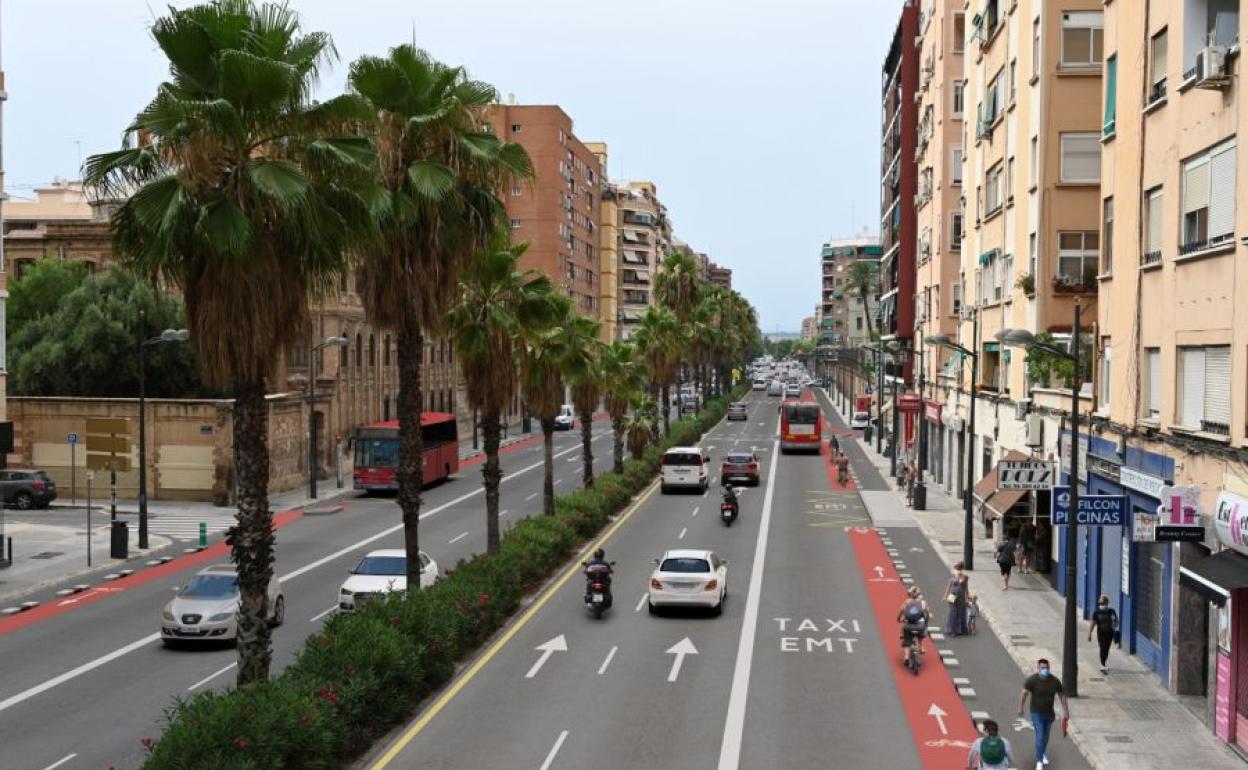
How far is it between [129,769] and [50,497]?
3696 cm

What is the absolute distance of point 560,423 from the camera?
99.1 meters

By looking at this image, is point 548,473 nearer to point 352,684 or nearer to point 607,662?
point 607,662

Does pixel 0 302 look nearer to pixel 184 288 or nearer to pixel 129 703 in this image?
pixel 129 703

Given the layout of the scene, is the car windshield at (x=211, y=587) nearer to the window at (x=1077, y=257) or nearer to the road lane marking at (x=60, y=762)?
the road lane marking at (x=60, y=762)

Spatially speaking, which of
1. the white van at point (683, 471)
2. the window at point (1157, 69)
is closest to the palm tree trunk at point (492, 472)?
the window at point (1157, 69)

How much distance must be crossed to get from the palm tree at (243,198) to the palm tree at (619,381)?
33111 millimetres

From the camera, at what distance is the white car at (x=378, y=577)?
1067 inches

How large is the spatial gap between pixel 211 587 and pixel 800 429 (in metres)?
56.0

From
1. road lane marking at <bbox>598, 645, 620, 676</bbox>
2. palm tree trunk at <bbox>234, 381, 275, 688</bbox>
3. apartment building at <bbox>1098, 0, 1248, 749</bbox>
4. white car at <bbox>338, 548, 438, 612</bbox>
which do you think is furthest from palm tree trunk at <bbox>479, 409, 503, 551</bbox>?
apartment building at <bbox>1098, 0, 1248, 749</bbox>

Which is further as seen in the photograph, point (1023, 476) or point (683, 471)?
point (683, 471)

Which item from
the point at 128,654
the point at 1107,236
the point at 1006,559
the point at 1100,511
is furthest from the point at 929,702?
the point at 128,654

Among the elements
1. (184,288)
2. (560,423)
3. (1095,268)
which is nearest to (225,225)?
(184,288)

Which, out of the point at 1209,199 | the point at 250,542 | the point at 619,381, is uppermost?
the point at 1209,199

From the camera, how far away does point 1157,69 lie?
941 inches
